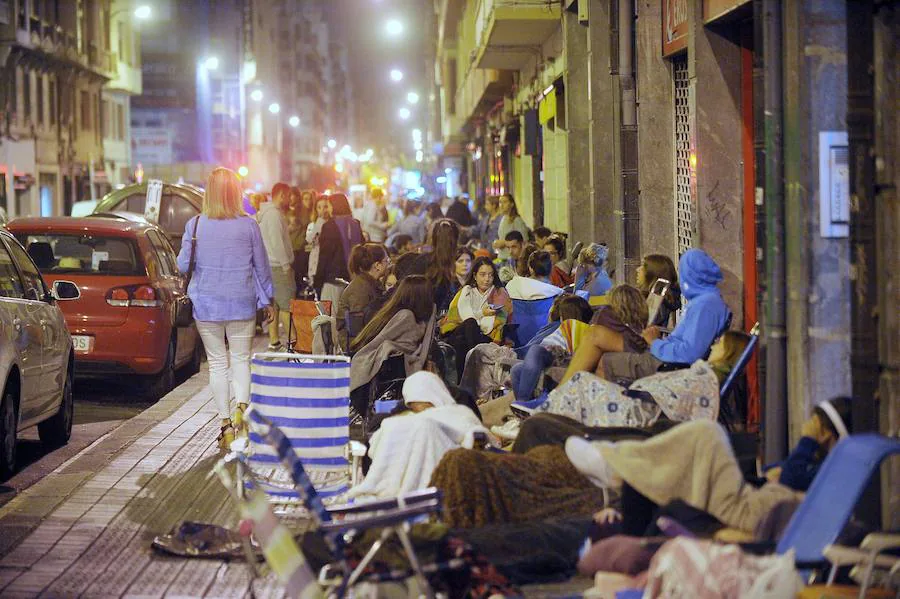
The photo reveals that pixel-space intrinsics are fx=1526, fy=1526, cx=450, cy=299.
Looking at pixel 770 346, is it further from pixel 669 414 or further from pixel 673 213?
pixel 673 213

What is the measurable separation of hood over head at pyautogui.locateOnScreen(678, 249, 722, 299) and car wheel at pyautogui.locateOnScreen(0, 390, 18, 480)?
4.56 meters

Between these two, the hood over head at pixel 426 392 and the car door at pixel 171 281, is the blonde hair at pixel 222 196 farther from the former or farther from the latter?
the car door at pixel 171 281

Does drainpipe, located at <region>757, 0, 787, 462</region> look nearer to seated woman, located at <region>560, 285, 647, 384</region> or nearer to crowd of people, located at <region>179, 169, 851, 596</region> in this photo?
crowd of people, located at <region>179, 169, 851, 596</region>

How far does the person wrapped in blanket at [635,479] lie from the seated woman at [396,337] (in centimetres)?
337

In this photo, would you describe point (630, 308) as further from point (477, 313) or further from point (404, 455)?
point (477, 313)

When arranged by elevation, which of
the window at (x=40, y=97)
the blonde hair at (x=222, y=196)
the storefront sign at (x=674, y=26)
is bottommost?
the blonde hair at (x=222, y=196)

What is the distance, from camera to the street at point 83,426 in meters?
10.5

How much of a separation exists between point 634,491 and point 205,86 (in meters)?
89.7

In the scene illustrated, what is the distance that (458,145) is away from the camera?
2694 inches

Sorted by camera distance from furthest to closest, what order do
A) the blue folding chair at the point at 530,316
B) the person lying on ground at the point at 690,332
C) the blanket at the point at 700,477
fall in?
1. the blue folding chair at the point at 530,316
2. the person lying on ground at the point at 690,332
3. the blanket at the point at 700,477

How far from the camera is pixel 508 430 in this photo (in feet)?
30.8

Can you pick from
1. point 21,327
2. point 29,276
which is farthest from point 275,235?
point 21,327

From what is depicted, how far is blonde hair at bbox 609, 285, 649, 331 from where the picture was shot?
9.66 m

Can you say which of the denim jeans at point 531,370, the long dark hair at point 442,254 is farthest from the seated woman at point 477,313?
the denim jeans at point 531,370
